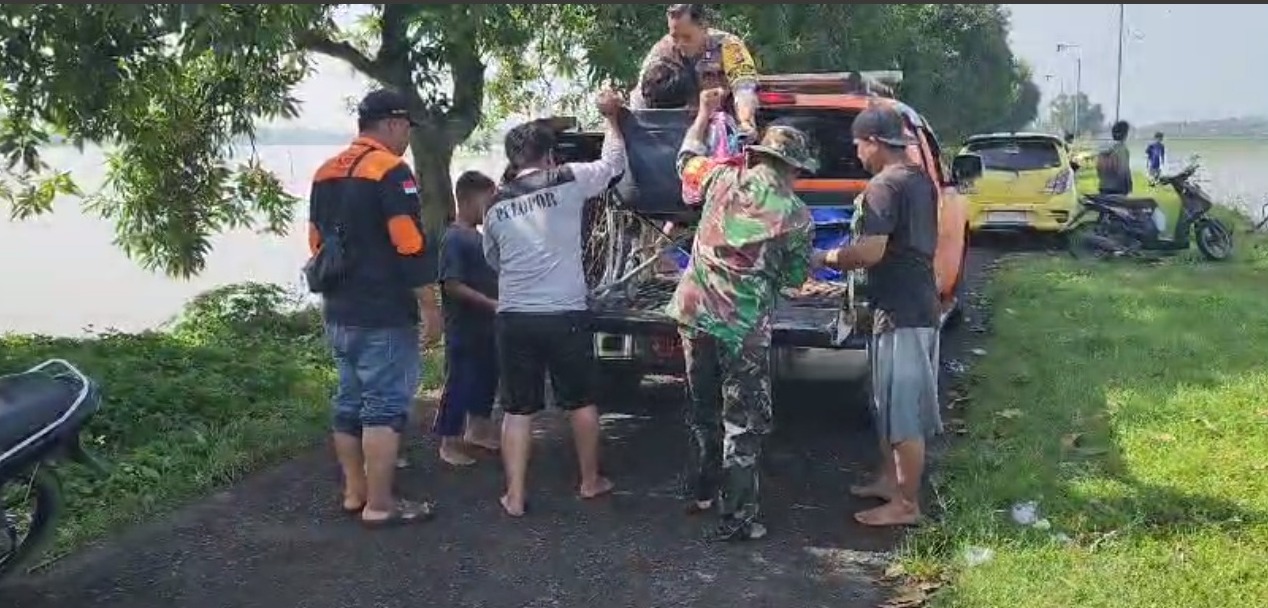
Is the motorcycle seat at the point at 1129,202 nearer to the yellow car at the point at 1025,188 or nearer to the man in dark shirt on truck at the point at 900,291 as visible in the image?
the yellow car at the point at 1025,188

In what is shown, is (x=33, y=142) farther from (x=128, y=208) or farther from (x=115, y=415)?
(x=128, y=208)

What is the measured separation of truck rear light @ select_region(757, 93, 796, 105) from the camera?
6.48 m

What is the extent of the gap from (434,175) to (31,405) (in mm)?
7009

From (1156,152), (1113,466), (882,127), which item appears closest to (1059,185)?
(1156,152)

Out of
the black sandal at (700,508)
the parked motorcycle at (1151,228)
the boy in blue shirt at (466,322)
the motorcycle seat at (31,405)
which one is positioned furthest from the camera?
the parked motorcycle at (1151,228)

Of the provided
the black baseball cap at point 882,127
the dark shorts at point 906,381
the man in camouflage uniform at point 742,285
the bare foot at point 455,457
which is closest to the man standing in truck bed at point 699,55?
the black baseball cap at point 882,127

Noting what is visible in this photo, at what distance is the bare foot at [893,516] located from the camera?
4.80 m

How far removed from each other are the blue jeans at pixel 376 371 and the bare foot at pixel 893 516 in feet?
6.32

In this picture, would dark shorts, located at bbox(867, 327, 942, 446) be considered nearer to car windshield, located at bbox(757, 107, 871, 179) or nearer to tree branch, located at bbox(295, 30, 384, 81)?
car windshield, located at bbox(757, 107, 871, 179)

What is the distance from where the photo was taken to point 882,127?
186 inches

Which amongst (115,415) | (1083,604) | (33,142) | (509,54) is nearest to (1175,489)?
(1083,604)

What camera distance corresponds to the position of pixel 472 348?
5742 millimetres

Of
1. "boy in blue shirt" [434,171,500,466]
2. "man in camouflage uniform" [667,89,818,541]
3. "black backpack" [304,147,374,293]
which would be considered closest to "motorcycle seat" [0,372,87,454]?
"black backpack" [304,147,374,293]

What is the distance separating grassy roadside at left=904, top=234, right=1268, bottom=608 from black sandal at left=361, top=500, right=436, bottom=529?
1.97 m
